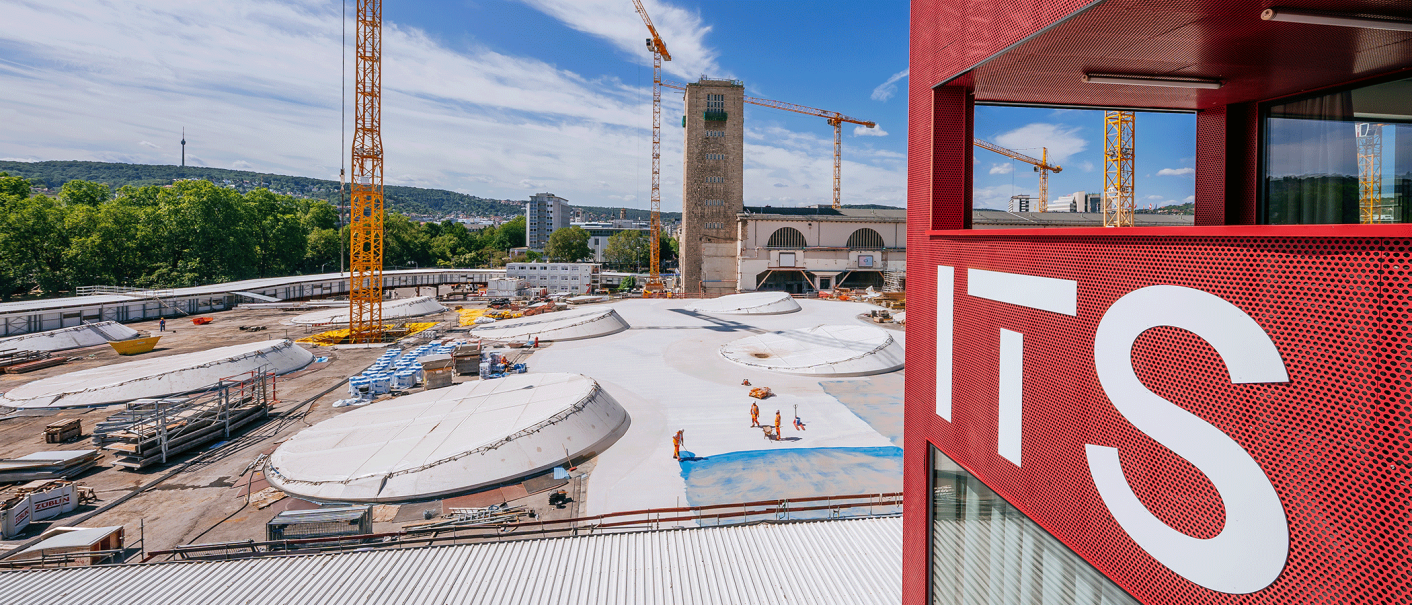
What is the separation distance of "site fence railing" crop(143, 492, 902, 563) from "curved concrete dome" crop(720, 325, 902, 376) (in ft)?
51.5

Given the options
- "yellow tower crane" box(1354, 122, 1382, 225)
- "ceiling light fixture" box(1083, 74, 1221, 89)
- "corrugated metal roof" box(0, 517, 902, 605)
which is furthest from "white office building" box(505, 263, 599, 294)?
"yellow tower crane" box(1354, 122, 1382, 225)

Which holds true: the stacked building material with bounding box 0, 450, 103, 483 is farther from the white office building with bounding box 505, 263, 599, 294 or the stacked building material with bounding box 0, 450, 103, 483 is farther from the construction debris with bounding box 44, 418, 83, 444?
the white office building with bounding box 505, 263, 599, 294

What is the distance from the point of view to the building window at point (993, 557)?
205 inches

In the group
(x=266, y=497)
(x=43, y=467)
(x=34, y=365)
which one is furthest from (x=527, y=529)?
(x=34, y=365)

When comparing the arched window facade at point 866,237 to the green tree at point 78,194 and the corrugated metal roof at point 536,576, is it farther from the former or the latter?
the green tree at point 78,194

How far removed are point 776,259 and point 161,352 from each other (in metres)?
62.8

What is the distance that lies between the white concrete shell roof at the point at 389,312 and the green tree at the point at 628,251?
65982mm

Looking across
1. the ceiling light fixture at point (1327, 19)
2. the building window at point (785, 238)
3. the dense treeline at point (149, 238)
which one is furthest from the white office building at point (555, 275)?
the ceiling light fixture at point (1327, 19)

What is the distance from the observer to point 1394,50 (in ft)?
18.4

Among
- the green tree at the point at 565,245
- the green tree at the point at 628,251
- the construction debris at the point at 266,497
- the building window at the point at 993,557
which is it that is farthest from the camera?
the green tree at the point at 628,251

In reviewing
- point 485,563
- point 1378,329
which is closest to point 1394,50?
point 1378,329

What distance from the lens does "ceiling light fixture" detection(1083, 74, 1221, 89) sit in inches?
270

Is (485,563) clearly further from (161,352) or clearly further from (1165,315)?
(161,352)

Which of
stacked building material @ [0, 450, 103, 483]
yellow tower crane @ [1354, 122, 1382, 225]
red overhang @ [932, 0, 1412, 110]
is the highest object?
red overhang @ [932, 0, 1412, 110]
